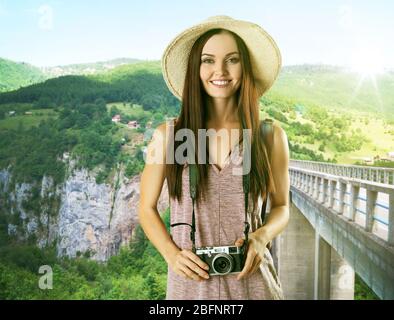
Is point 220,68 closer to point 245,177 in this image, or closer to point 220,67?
point 220,67

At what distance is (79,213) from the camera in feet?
153

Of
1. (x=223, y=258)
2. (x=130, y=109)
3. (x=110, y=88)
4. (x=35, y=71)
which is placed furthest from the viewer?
(x=35, y=71)

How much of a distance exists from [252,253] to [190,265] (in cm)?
13

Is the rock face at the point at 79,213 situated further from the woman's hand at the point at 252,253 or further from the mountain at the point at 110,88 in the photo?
the woman's hand at the point at 252,253

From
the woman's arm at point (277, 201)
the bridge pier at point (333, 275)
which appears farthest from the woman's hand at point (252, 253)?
the bridge pier at point (333, 275)

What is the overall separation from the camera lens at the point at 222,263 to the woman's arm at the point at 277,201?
0.12 ft

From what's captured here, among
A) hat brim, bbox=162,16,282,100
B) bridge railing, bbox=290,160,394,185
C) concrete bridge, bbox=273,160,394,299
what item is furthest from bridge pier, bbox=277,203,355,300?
hat brim, bbox=162,16,282,100

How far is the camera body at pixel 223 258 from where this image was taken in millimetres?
1107

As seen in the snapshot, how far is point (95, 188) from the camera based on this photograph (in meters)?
47.8

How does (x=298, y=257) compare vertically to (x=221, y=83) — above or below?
below

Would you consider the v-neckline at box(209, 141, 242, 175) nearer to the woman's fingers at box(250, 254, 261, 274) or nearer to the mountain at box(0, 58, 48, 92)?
the woman's fingers at box(250, 254, 261, 274)

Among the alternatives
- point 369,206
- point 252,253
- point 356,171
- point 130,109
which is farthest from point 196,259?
point 130,109

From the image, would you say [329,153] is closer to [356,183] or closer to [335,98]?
[335,98]

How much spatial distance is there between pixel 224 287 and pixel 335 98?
5828 centimetres
